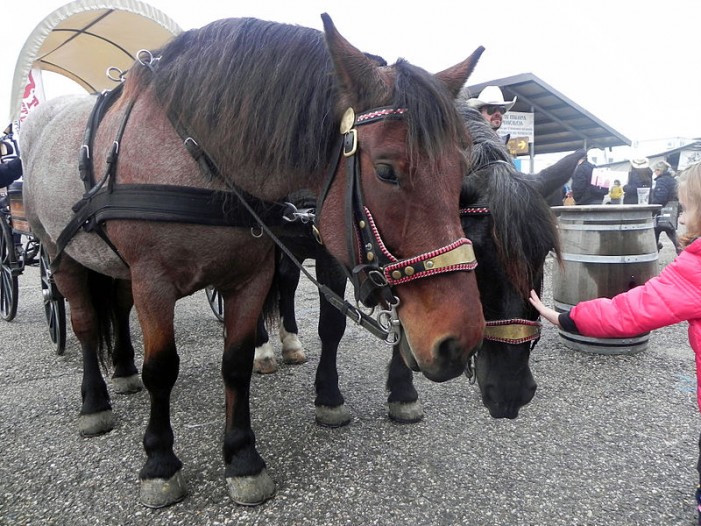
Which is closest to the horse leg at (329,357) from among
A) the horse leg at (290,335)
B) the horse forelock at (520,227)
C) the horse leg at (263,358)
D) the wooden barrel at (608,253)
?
the horse leg at (290,335)

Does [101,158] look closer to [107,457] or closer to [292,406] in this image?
[107,457]

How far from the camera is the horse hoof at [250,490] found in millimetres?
1889

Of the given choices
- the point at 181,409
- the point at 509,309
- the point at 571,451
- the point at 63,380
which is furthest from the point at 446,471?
the point at 63,380

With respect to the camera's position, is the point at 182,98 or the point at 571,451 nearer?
the point at 182,98

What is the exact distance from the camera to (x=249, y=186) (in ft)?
5.47

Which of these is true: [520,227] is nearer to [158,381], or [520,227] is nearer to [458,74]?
[458,74]

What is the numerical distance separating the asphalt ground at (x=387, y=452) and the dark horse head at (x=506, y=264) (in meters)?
0.55

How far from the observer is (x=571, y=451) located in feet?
7.41

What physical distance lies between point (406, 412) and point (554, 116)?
10.7m

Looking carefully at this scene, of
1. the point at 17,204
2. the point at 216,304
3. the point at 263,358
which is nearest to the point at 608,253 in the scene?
the point at 263,358

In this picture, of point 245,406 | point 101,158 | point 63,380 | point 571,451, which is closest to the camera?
point 101,158

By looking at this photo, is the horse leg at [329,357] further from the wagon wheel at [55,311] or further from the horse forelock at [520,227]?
the wagon wheel at [55,311]

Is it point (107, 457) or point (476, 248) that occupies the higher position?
point (476, 248)

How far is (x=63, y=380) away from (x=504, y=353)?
10.5 feet
